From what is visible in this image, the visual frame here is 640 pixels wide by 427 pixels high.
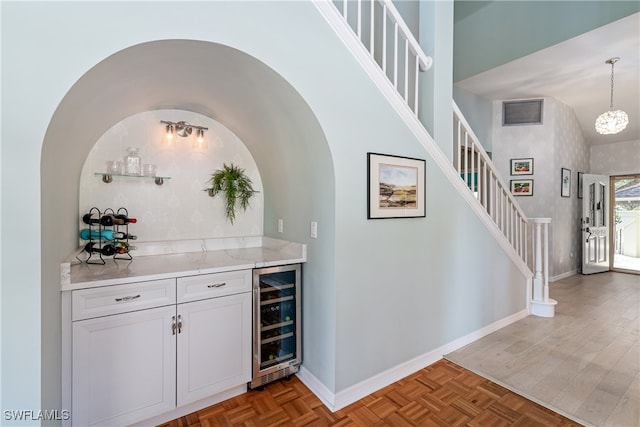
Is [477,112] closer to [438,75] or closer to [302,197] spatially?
[438,75]

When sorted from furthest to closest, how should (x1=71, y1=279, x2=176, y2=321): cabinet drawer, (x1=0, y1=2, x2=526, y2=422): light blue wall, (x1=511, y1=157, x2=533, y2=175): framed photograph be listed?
(x1=511, y1=157, x2=533, y2=175): framed photograph, (x1=71, y1=279, x2=176, y2=321): cabinet drawer, (x1=0, y1=2, x2=526, y2=422): light blue wall

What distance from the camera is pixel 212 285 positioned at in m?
1.95

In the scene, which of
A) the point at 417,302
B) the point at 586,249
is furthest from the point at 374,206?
the point at 586,249

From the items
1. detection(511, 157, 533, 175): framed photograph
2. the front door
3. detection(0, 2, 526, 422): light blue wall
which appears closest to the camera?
detection(0, 2, 526, 422): light blue wall

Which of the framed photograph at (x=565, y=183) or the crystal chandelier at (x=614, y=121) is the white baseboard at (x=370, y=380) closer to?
the crystal chandelier at (x=614, y=121)

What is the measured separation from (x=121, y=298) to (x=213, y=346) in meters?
0.66

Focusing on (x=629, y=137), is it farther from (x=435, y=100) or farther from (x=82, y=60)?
(x=82, y=60)

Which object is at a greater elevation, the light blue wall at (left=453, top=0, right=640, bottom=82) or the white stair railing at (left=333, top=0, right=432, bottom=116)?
the light blue wall at (left=453, top=0, right=640, bottom=82)

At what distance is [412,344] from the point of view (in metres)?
2.43

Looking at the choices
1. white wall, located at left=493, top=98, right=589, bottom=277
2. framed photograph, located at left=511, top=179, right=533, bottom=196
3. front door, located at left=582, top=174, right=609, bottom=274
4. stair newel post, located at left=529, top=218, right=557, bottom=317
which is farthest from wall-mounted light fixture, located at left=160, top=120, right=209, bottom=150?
front door, located at left=582, top=174, right=609, bottom=274

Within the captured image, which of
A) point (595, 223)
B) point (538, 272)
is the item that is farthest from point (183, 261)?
point (595, 223)

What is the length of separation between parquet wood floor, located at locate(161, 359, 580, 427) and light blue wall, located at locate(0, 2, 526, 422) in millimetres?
196

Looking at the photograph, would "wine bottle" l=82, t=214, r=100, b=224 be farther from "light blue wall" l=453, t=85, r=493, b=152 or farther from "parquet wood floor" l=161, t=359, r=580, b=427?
"light blue wall" l=453, t=85, r=493, b=152

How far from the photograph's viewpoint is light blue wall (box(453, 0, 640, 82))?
3355 millimetres
